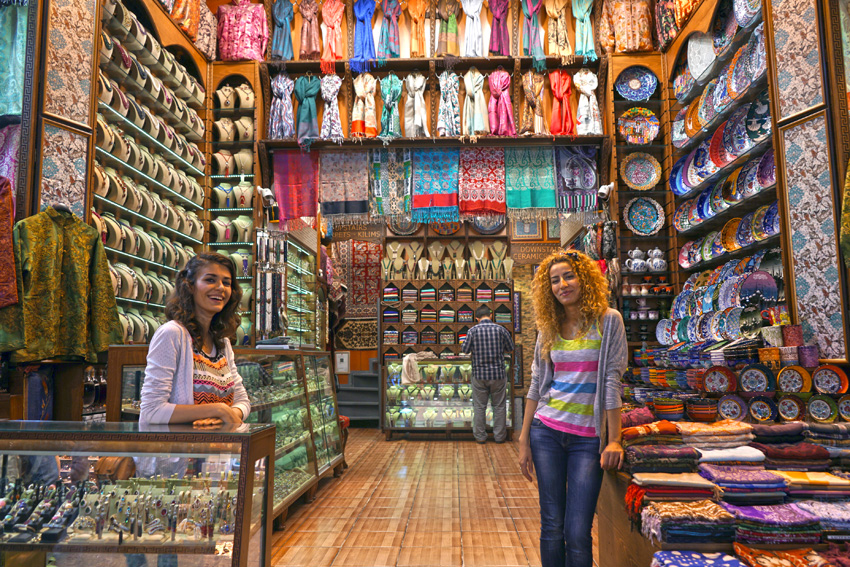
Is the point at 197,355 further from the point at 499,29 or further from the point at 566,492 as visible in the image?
the point at 499,29

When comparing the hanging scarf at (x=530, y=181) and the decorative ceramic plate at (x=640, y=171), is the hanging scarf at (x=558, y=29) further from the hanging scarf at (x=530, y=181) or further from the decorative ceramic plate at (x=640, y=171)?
the decorative ceramic plate at (x=640, y=171)

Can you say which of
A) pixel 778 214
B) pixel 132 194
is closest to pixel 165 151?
pixel 132 194

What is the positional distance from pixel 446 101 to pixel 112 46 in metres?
3.70

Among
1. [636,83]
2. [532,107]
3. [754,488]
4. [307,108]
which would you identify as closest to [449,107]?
[532,107]

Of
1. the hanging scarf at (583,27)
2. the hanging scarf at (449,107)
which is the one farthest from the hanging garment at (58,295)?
the hanging scarf at (583,27)

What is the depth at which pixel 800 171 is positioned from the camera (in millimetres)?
3996

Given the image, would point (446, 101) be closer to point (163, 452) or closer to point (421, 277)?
point (421, 277)

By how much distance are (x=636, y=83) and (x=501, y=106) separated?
160 cm

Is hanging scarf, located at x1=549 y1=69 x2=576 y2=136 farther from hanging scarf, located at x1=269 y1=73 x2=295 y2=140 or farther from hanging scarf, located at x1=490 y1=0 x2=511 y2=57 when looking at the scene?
hanging scarf, located at x1=269 y1=73 x2=295 y2=140

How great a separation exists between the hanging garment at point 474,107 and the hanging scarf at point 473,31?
22 centimetres

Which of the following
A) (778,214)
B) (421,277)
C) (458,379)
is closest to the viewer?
(778,214)

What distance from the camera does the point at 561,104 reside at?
23.6 feet

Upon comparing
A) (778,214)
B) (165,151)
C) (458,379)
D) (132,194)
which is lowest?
(458,379)

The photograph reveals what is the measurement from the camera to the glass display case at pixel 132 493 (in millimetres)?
1595
